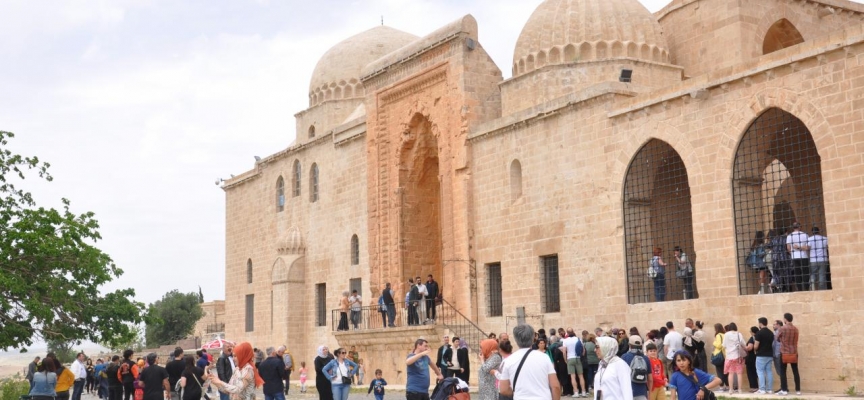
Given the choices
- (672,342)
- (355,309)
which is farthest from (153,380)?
(355,309)

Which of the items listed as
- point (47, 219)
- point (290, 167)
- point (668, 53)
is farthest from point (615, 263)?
point (290, 167)

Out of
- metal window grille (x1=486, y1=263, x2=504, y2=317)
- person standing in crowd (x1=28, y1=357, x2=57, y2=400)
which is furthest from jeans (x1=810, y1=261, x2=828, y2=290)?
person standing in crowd (x1=28, y1=357, x2=57, y2=400)

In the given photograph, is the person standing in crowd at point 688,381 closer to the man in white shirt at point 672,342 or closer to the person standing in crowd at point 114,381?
the man in white shirt at point 672,342

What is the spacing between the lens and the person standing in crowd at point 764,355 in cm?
1402

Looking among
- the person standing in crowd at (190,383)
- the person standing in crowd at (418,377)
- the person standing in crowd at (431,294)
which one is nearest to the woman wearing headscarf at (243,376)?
the person standing in crowd at (190,383)

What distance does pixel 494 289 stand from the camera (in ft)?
69.5

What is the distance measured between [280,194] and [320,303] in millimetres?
4138

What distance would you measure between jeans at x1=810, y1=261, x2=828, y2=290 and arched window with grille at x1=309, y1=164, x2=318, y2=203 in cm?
1619

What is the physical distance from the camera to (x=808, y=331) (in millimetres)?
14219

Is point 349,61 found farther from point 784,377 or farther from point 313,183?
point 784,377

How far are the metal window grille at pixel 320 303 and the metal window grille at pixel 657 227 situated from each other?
11485 millimetres

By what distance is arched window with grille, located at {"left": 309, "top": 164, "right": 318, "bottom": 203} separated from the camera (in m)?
28.0

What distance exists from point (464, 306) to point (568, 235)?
3.68 m

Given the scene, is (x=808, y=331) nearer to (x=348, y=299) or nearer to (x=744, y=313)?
(x=744, y=313)
